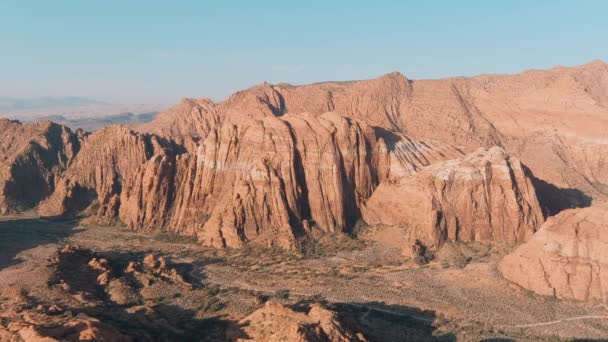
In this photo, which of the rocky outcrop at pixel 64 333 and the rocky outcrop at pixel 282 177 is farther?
the rocky outcrop at pixel 282 177

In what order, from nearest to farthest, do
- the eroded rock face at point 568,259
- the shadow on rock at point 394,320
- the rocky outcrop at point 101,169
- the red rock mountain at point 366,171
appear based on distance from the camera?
1. the shadow on rock at point 394,320
2. the eroded rock face at point 568,259
3. the red rock mountain at point 366,171
4. the rocky outcrop at point 101,169

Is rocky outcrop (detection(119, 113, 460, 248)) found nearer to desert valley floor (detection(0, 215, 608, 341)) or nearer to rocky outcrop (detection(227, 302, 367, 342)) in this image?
desert valley floor (detection(0, 215, 608, 341))

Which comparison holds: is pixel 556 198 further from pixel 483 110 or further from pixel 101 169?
pixel 101 169

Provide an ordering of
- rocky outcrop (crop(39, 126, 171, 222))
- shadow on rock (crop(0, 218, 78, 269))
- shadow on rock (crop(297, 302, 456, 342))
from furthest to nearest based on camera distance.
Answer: rocky outcrop (crop(39, 126, 171, 222))
shadow on rock (crop(0, 218, 78, 269))
shadow on rock (crop(297, 302, 456, 342))

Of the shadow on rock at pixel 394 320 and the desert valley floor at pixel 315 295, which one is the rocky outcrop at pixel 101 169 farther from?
the shadow on rock at pixel 394 320

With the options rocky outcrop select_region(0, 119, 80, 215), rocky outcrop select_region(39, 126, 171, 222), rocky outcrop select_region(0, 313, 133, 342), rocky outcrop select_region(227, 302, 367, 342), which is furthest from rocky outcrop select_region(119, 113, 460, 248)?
rocky outcrop select_region(0, 119, 80, 215)

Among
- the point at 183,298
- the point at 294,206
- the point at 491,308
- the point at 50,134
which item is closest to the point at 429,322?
the point at 491,308

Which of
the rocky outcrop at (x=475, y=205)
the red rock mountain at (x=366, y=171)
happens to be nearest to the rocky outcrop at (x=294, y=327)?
the red rock mountain at (x=366, y=171)

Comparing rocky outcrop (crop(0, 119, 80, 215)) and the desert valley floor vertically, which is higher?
rocky outcrop (crop(0, 119, 80, 215))
